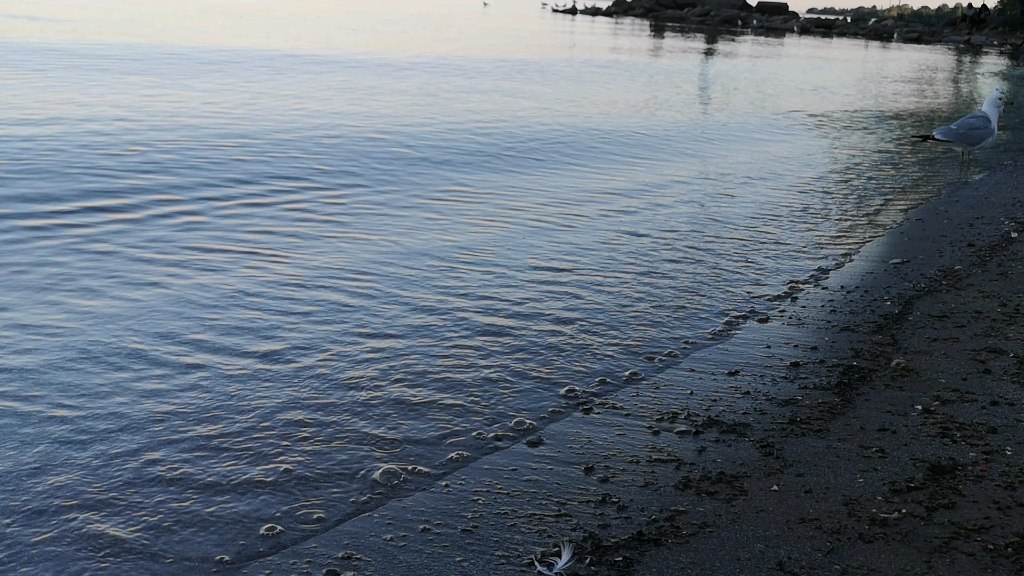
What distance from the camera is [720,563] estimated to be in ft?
14.0

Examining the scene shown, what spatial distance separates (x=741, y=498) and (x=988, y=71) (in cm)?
4271

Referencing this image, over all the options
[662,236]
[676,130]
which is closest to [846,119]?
[676,130]

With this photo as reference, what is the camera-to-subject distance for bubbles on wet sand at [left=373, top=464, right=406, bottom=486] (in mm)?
5152

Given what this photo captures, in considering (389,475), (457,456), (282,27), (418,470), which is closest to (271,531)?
(389,475)

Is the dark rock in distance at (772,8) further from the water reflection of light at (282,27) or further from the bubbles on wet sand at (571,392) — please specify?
the bubbles on wet sand at (571,392)

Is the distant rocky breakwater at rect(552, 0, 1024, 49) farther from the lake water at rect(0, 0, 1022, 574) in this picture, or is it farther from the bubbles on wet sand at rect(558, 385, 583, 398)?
the bubbles on wet sand at rect(558, 385, 583, 398)

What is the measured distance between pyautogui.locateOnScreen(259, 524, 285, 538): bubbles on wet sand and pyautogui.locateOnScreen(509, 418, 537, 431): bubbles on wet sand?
1.68 metres

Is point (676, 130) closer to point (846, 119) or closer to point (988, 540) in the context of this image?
point (846, 119)

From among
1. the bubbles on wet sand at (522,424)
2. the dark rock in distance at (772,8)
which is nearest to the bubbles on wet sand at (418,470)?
the bubbles on wet sand at (522,424)

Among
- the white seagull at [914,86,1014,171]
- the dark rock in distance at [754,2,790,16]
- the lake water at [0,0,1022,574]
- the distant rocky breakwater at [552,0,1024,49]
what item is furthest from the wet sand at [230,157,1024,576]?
the dark rock in distance at [754,2,790,16]

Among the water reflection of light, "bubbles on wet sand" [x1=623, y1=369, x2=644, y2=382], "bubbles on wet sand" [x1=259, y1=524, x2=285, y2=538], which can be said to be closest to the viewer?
"bubbles on wet sand" [x1=259, y1=524, x2=285, y2=538]

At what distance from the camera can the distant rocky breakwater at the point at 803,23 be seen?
7044 centimetres

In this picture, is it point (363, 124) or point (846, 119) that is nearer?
point (363, 124)

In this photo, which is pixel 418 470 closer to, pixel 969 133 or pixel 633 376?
pixel 633 376
